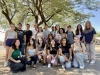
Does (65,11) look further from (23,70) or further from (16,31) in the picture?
(23,70)

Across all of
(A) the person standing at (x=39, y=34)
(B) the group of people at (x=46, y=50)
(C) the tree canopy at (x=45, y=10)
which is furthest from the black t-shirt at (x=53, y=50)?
(C) the tree canopy at (x=45, y=10)

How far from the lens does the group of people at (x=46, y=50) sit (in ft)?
24.6

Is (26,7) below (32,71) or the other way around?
the other way around

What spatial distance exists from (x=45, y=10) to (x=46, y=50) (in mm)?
8488

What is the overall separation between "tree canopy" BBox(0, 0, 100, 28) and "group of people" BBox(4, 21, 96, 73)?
17.3 ft

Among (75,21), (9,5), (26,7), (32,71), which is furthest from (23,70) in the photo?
(75,21)

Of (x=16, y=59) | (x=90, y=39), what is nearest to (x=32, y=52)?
(x=16, y=59)

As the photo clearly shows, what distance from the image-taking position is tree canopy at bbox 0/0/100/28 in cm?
1395

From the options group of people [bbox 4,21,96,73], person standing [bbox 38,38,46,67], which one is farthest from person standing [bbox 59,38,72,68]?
person standing [bbox 38,38,46,67]

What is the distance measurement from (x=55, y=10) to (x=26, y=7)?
243 centimetres

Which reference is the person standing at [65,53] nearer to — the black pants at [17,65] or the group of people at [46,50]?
the group of people at [46,50]

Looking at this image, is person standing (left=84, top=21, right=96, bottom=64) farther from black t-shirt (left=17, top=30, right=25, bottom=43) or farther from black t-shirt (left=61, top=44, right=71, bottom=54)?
black t-shirt (left=17, top=30, right=25, bottom=43)

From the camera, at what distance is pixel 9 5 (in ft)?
45.7

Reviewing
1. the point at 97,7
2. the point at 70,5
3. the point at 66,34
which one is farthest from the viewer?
the point at 97,7
